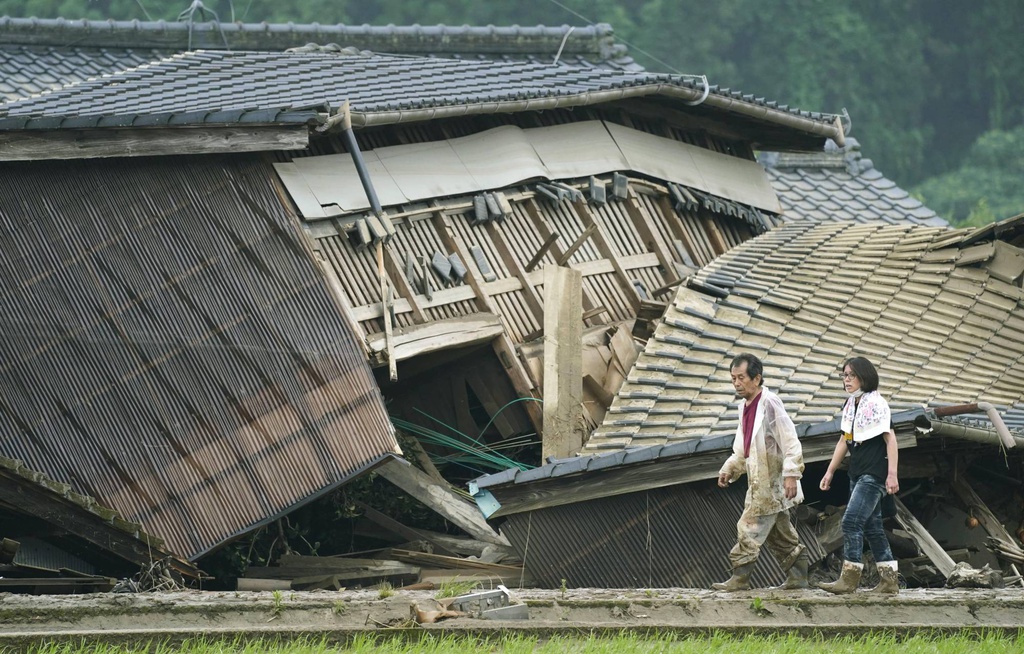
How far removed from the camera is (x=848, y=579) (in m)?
8.87

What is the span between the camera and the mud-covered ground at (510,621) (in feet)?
26.3

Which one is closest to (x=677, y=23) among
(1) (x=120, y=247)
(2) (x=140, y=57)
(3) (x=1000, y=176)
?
(3) (x=1000, y=176)

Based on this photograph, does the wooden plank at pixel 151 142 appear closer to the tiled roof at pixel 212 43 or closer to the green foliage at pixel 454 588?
the green foliage at pixel 454 588

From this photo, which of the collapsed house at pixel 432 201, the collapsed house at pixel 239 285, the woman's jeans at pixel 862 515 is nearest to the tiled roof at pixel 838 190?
the collapsed house at pixel 432 201

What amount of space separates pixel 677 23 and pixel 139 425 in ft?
150

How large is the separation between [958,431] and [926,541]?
1.05m

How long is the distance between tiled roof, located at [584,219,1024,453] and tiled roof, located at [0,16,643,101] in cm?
642

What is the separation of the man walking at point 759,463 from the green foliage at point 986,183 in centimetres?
3668

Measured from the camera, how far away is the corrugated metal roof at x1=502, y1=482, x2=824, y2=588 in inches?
424

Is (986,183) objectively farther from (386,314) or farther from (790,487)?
(790,487)

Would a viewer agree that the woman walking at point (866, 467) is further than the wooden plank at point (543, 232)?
No

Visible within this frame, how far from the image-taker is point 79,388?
1127cm

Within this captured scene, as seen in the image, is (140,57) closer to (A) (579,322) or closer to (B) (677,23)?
(A) (579,322)

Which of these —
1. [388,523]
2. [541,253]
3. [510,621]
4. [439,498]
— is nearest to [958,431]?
[510,621]
